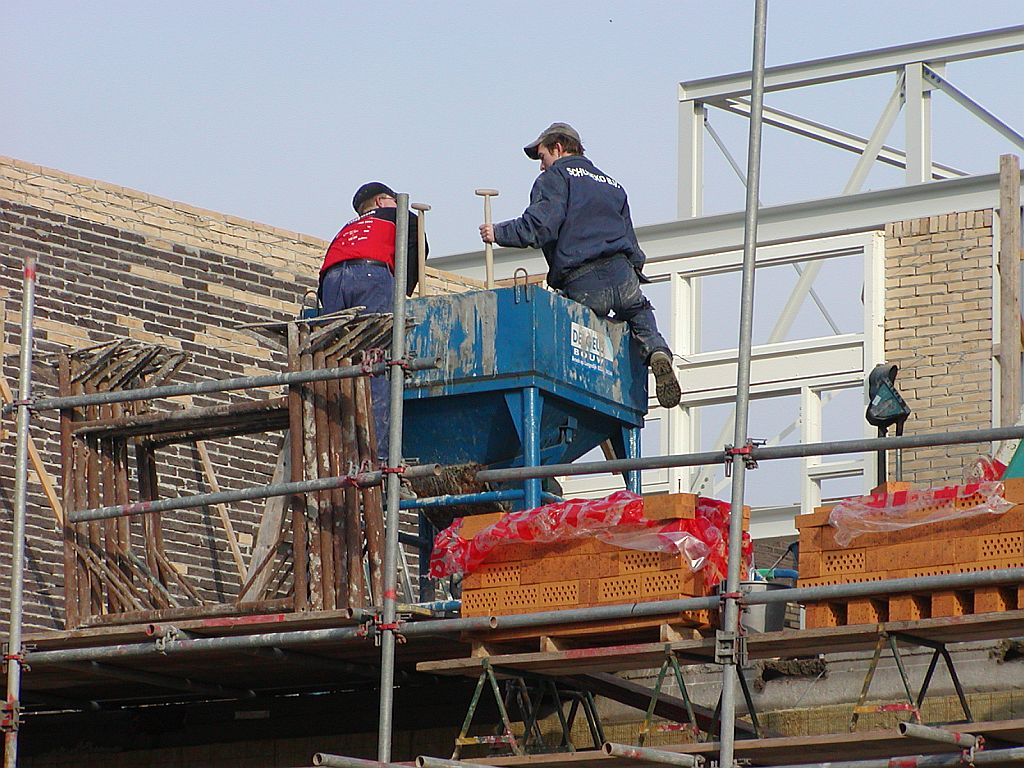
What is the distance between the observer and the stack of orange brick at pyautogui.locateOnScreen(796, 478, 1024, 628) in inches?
400

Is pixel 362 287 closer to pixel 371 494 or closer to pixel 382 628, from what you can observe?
pixel 371 494

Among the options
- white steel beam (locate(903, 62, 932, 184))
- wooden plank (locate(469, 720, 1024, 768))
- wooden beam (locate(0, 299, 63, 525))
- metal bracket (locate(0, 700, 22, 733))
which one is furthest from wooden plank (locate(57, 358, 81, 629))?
white steel beam (locate(903, 62, 932, 184))

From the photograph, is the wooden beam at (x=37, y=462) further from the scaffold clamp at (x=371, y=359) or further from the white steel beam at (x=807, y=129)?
the white steel beam at (x=807, y=129)

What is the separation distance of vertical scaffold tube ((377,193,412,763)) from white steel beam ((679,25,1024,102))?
37.2 ft

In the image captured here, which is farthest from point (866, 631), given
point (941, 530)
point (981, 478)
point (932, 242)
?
point (932, 242)

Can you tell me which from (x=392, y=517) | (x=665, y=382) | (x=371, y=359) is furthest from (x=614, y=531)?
(x=665, y=382)

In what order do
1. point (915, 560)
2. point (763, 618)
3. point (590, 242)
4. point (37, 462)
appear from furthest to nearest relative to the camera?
1. point (37, 462)
2. point (590, 242)
3. point (763, 618)
4. point (915, 560)

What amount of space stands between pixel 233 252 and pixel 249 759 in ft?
15.2

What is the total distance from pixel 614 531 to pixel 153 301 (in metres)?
6.53

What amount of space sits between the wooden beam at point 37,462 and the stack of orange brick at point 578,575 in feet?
12.3

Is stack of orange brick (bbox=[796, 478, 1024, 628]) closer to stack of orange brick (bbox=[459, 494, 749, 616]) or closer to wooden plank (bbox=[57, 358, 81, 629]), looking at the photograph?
stack of orange brick (bbox=[459, 494, 749, 616])

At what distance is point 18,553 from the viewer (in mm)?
12250

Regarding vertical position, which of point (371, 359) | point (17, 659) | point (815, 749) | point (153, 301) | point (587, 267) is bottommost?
point (815, 749)

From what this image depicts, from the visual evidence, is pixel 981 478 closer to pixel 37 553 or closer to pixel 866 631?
pixel 866 631
